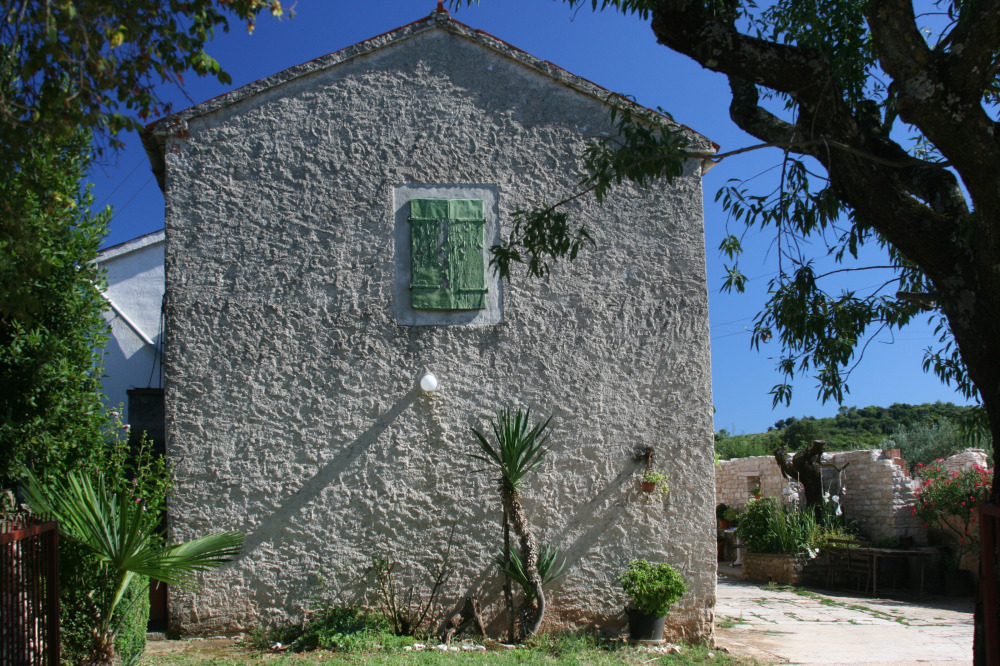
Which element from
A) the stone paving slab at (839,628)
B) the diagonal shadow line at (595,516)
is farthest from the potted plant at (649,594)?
the stone paving slab at (839,628)

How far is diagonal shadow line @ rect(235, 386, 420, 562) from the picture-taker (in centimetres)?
718

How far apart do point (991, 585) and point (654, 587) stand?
12.7 feet

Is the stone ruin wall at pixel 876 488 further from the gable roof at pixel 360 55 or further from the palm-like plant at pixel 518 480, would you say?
the palm-like plant at pixel 518 480

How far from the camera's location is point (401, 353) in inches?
299

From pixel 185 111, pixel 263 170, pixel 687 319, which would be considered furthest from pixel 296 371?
pixel 687 319

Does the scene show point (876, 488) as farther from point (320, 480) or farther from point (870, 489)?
point (320, 480)

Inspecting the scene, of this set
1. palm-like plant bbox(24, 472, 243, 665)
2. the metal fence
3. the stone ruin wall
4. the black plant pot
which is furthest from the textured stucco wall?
the stone ruin wall

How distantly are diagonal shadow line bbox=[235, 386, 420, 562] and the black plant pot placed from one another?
2992mm

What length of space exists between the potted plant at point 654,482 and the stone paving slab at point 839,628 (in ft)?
5.48

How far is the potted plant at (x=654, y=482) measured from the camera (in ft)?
Answer: 25.1

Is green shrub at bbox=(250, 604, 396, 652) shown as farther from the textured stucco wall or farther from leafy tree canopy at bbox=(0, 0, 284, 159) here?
leafy tree canopy at bbox=(0, 0, 284, 159)

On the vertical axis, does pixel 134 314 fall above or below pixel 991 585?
above

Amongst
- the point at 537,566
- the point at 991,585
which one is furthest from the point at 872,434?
the point at 991,585

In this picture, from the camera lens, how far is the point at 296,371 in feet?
24.4
